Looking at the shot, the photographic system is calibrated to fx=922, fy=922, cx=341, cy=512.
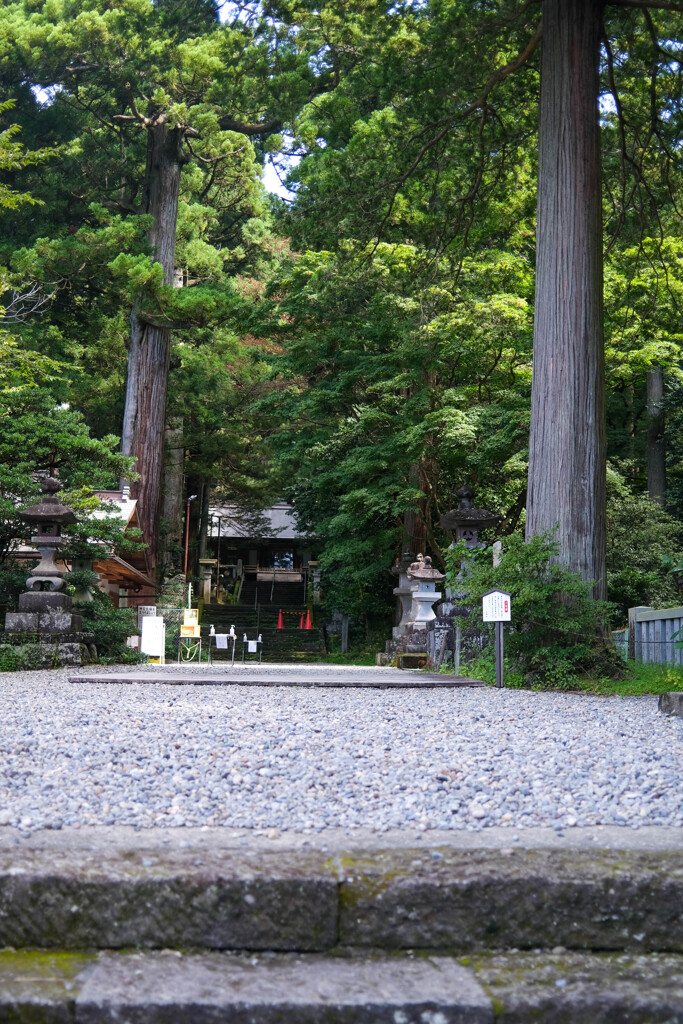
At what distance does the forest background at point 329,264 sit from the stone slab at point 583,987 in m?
5.18

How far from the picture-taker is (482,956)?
73.6 inches

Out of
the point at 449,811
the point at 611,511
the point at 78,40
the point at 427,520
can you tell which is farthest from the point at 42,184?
the point at 449,811

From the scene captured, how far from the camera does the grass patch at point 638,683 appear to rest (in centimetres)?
693

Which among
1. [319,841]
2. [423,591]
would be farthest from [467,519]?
[319,841]

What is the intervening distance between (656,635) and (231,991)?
8364 millimetres

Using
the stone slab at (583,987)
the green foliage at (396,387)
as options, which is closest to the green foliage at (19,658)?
the green foliage at (396,387)

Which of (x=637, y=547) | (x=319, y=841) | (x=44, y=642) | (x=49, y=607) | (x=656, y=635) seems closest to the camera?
(x=319, y=841)

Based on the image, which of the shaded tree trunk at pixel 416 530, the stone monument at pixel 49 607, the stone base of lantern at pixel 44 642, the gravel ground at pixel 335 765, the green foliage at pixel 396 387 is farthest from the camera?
the shaded tree trunk at pixel 416 530

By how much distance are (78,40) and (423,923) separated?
20222 mm

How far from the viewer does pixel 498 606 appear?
23.8 ft

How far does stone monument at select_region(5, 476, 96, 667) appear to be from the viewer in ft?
33.1

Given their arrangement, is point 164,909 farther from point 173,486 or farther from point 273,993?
point 173,486

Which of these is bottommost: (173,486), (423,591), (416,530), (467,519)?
(423,591)

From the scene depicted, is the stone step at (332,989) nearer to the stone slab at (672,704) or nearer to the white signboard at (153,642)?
the stone slab at (672,704)
